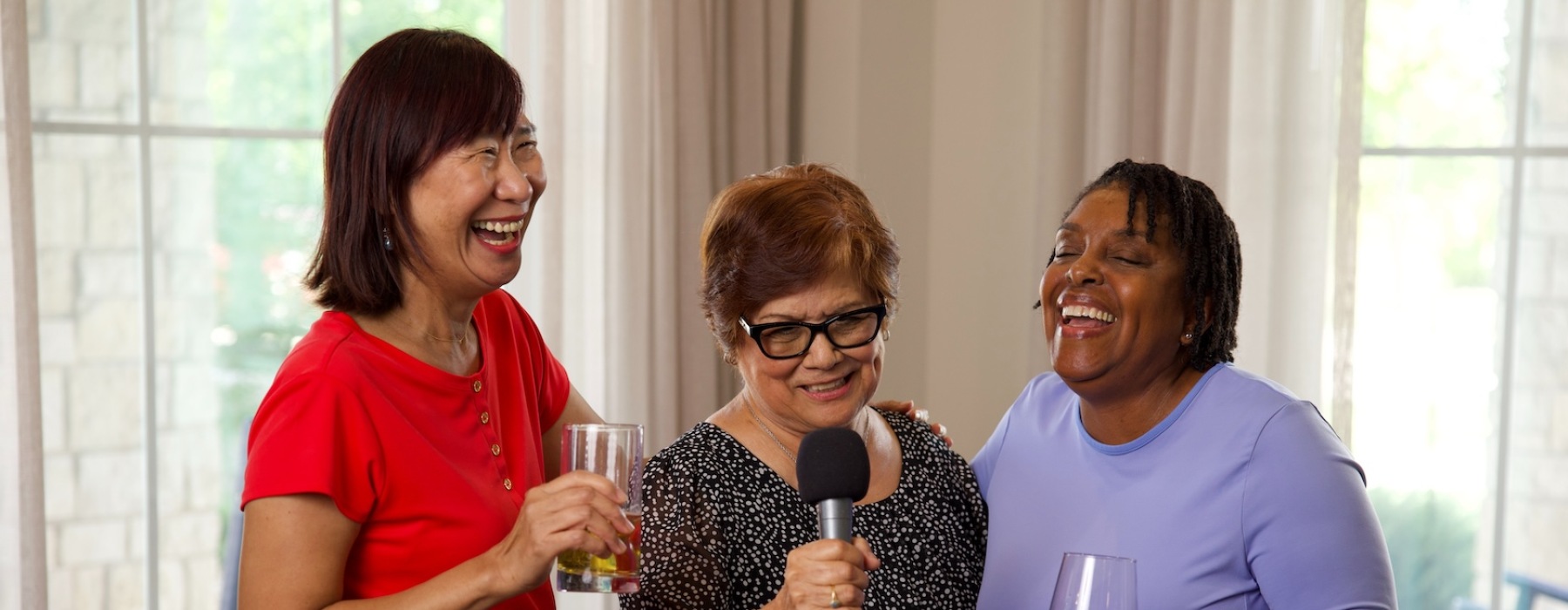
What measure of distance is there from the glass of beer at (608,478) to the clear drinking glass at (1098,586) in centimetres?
53

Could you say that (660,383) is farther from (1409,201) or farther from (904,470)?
(1409,201)

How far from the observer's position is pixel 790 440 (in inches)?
81.5

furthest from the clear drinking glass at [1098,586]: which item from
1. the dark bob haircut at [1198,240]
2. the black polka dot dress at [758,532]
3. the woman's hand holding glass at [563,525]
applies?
the dark bob haircut at [1198,240]

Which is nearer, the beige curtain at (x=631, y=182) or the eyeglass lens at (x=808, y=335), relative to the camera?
the eyeglass lens at (x=808, y=335)

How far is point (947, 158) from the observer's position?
4.25m

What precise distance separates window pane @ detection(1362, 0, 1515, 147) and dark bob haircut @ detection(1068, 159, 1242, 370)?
1851mm

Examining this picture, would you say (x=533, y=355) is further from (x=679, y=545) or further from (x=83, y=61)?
(x=83, y=61)

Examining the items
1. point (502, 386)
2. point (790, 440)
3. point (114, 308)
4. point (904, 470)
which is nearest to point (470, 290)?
point (502, 386)

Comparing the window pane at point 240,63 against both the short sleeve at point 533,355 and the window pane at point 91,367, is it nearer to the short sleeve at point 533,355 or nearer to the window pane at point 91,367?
the window pane at point 91,367

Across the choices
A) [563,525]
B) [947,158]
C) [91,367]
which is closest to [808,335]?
[563,525]

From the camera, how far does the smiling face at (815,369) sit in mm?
1982

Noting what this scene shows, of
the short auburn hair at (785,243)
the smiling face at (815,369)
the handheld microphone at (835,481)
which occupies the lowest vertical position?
the handheld microphone at (835,481)

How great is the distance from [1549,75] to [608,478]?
3032 millimetres

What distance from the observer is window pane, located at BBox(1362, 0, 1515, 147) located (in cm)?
353
